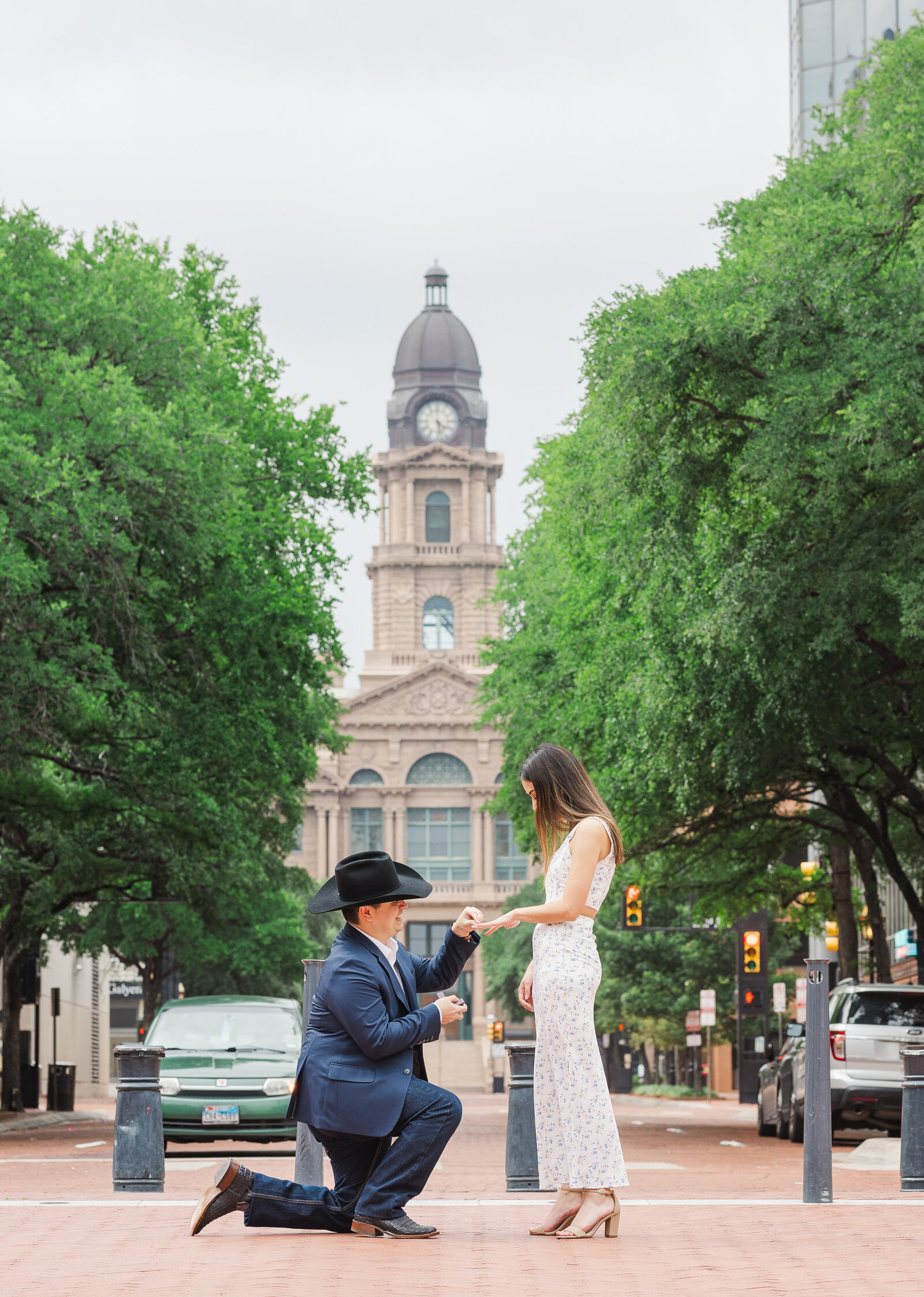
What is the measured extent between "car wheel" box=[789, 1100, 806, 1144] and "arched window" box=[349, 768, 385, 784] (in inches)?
3126

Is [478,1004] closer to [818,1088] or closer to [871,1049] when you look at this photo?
[871,1049]

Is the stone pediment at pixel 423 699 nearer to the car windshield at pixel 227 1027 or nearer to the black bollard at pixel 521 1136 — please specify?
the car windshield at pixel 227 1027

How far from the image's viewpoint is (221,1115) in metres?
17.0

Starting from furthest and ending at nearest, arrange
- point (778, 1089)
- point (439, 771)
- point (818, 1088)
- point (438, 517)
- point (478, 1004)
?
point (438, 517)
point (439, 771)
point (478, 1004)
point (778, 1089)
point (818, 1088)

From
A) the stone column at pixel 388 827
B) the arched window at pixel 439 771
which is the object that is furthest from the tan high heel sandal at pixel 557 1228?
the arched window at pixel 439 771

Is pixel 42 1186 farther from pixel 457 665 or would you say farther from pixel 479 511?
pixel 479 511

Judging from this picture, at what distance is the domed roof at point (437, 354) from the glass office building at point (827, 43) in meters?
45.1

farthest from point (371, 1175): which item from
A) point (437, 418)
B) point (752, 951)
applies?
point (437, 418)

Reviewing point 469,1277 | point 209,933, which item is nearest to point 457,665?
point 209,933

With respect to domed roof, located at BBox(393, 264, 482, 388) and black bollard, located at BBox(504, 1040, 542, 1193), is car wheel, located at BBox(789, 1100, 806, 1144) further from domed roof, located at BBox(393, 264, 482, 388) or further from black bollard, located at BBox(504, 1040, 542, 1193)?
domed roof, located at BBox(393, 264, 482, 388)

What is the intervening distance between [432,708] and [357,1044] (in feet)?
307

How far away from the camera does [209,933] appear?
158ft

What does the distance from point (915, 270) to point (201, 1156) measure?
1098 cm

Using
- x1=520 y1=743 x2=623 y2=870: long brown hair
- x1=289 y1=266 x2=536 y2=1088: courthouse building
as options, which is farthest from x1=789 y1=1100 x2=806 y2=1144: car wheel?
x1=289 y1=266 x2=536 y2=1088: courthouse building
